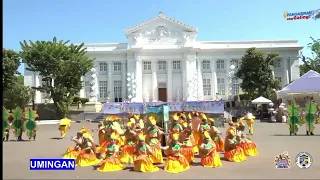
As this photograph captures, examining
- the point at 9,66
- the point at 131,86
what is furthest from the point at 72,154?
the point at 131,86

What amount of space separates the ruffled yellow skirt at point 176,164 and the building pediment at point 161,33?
38199 millimetres

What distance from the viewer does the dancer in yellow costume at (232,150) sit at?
31.9ft

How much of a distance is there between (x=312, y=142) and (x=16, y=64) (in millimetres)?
26231

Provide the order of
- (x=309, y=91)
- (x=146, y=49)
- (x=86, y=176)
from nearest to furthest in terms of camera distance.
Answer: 1. (x=86, y=176)
2. (x=309, y=91)
3. (x=146, y=49)

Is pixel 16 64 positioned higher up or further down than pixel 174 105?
higher up

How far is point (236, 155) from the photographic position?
9.73m

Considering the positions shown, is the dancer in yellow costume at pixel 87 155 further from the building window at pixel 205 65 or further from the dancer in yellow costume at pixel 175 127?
the building window at pixel 205 65

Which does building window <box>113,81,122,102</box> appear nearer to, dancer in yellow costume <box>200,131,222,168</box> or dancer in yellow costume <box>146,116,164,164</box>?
dancer in yellow costume <box>146,116,164,164</box>

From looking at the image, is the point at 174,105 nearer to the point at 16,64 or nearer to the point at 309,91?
the point at 309,91

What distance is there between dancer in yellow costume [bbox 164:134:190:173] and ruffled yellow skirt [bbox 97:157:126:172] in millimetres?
1237

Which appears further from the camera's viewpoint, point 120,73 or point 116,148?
point 120,73

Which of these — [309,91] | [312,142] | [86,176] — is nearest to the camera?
[86,176]

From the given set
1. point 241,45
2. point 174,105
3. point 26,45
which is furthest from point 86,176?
point 241,45

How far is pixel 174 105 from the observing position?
63.4 feet
